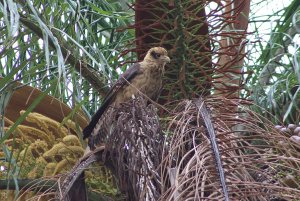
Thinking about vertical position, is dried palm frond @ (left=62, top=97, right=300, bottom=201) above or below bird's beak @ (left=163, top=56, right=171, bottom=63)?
below

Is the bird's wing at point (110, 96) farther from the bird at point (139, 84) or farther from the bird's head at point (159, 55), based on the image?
the bird's head at point (159, 55)

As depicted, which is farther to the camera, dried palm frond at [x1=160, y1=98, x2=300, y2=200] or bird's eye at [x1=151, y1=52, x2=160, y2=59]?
bird's eye at [x1=151, y1=52, x2=160, y2=59]

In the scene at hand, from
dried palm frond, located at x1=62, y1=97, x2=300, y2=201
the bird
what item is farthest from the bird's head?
dried palm frond, located at x1=62, y1=97, x2=300, y2=201

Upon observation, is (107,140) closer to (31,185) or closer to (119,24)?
(31,185)

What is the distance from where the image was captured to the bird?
6.59 ft

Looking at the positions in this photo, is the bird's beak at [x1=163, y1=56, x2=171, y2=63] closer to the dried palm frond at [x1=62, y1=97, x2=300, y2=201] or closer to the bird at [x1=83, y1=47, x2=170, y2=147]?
the bird at [x1=83, y1=47, x2=170, y2=147]

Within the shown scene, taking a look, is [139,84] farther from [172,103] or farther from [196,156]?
[196,156]

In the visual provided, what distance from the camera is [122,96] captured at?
2.25 metres

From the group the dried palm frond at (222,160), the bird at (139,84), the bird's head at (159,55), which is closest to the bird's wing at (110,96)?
the bird at (139,84)

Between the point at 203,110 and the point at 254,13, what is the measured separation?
4.55 feet

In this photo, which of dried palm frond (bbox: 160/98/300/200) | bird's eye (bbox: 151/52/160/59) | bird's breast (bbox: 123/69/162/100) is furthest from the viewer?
bird's breast (bbox: 123/69/162/100)

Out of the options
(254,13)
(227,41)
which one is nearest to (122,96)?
(227,41)

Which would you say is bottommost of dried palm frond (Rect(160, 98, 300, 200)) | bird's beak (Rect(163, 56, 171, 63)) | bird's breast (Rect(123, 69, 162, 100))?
dried palm frond (Rect(160, 98, 300, 200))

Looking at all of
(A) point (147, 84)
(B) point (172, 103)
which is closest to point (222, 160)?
(B) point (172, 103)
